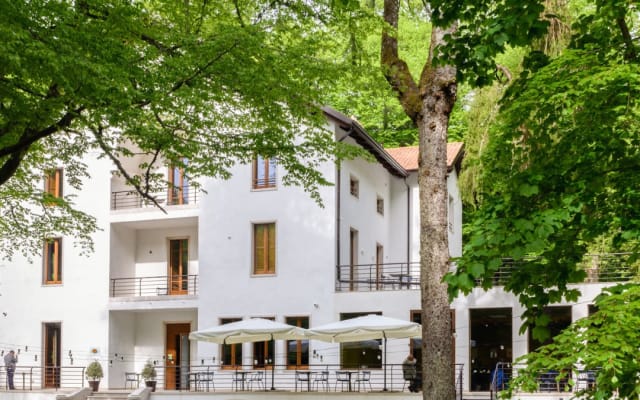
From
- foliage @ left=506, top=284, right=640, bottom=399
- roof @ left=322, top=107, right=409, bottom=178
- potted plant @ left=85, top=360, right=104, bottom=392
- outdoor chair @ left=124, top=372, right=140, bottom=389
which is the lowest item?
outdoor chair @ left=124, top=372, right=140, bottom=389

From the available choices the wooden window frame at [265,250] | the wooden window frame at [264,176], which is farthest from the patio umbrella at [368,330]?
the wooden window frame at [264,176]

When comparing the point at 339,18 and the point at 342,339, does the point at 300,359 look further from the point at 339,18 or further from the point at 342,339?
the point at 339,18

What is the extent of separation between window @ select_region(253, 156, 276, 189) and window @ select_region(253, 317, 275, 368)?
4.04 metres

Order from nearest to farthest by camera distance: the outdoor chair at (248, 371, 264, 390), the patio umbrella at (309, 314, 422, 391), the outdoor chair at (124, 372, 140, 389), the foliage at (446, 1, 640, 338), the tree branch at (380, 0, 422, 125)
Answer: the foliage at (446, 1, 640, 338)
the tree branch at (380, 0, 422, 125)
the patio umbrella at (309, 314, 422, 391)
the outdoor chair at (248, 371, 264, 390)
the outdoor chair at (124, 372, 140, 389)

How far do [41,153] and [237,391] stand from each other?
9.99 m

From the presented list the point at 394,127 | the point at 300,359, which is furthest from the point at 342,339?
the point at 394,127

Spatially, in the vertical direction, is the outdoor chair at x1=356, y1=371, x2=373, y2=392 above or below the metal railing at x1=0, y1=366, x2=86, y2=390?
above

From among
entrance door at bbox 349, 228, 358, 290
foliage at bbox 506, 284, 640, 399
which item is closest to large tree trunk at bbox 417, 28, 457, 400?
foliage at bbox 506, 284, 640, 399

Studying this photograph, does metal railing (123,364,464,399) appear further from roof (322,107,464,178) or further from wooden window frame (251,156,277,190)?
roof (322,107,464,178)

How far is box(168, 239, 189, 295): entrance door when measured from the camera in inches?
1275

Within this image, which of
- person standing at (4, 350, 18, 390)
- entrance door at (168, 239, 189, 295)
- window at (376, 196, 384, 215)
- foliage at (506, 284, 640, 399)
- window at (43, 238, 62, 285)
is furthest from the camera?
window at (376, 196, 384, 215)

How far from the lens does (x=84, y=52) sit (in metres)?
13.6

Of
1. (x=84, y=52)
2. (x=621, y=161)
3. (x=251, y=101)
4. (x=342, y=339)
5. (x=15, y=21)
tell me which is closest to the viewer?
(x=621, y=161)

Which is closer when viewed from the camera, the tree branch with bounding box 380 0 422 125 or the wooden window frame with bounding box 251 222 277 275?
the tree branch with bounding box 380 0 422 125
